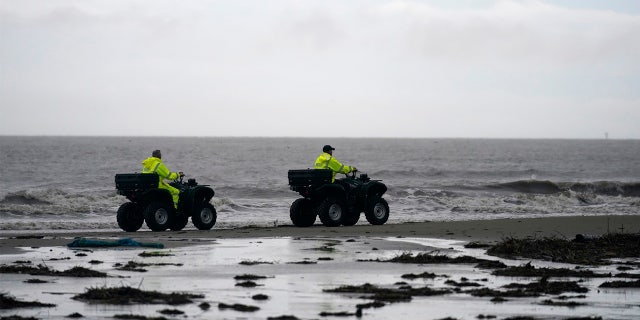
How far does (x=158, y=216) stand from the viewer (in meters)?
19.3

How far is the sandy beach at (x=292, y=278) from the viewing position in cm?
925

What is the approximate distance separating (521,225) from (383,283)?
9.60m

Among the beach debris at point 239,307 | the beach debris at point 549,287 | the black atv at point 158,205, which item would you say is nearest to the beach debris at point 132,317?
the beach debris at point 239,307

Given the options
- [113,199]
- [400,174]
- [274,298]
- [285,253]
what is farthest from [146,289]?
[400,174]

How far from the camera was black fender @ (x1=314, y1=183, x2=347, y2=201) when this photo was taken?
2033 cm

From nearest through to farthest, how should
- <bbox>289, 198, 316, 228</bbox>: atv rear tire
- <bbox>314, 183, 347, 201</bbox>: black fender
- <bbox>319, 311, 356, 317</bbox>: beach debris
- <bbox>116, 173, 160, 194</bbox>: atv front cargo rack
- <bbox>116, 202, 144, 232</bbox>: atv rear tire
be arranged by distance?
<bbox>319, 311, 356, 317</bbox>: beach debris
<bbox>116, 173, 160, 194</bbox>: atv front cargo rack
<bbox>116, 202, 144, 232</bbox>: atv rear tire
<bbox>314, 183, 347, 201</bbox>: black fender
<bbox>289, 198, 316, 228</bbox>: atv rear tire

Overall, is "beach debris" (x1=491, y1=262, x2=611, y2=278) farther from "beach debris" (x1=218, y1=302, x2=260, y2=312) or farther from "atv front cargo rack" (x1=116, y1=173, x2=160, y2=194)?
"atv front cargo rack" (x1=116, y1=173, x2=160, y2=194)

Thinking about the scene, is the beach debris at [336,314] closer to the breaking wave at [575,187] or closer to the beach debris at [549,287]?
the beach debris at [549,287]

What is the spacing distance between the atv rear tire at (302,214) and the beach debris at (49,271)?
357 inches

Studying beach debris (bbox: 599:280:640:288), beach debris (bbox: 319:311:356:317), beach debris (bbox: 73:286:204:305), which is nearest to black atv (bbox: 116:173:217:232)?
beach debris (bbox: 73:286:204:305)

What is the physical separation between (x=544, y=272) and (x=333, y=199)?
28.7 feet

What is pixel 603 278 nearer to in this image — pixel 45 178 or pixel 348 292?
pixel 348 292

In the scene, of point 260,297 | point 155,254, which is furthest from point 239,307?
point 155,254

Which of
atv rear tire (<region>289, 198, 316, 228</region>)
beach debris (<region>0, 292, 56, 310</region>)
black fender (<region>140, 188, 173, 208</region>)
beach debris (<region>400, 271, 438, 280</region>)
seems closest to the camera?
beach debris (<region>0, 292, 56, 310</region>)
